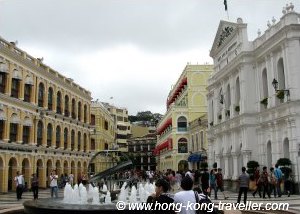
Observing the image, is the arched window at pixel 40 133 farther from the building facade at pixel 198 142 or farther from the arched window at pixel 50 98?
the building facade at pixel 198 142

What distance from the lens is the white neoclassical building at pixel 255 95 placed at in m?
26.3

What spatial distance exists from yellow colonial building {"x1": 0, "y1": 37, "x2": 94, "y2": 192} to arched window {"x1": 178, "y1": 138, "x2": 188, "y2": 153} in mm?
18364

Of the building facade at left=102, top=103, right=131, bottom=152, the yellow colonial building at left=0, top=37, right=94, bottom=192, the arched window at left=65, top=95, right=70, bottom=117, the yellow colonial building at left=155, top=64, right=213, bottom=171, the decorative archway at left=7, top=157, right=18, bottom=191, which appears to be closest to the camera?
the yellow colonial building at left=0, top=37, right=94, bottom=192

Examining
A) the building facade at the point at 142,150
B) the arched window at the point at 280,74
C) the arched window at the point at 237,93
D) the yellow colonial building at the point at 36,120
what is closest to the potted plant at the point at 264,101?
the arched window at the point at 280,74

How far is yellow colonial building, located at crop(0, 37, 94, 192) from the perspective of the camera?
33531mm

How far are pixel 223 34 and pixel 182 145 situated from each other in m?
30.6

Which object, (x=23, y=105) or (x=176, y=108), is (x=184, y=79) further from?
(x=23, y=105)

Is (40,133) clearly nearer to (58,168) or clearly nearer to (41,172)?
(41,172)

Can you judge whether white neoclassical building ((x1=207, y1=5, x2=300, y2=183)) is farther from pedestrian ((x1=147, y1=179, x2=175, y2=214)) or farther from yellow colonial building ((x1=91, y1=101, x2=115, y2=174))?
yellow colonial building ((x1=91, y1=101, x2=115, y2=174))

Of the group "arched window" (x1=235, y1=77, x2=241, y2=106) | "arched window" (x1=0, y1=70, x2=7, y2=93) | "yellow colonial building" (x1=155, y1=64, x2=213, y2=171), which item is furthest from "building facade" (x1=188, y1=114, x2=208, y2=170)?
"arched window" (x1=0, y1=70, x2=7, y2=93)

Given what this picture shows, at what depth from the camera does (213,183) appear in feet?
76.6

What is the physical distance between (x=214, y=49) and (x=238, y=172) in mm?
13703

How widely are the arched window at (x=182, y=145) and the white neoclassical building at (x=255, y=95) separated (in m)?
23.4

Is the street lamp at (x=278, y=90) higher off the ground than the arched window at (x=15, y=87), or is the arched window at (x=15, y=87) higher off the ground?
the arched window at (x=15, y=87)
